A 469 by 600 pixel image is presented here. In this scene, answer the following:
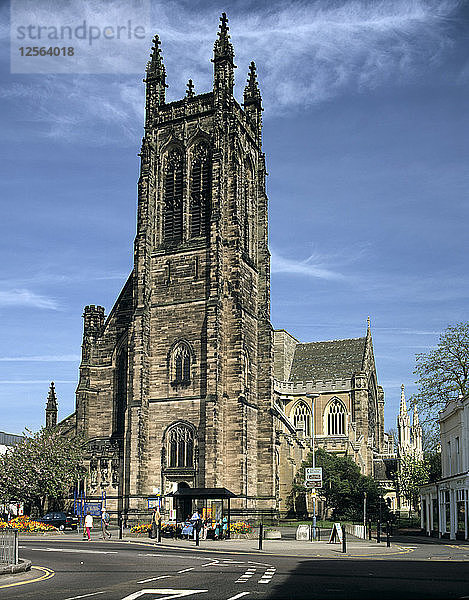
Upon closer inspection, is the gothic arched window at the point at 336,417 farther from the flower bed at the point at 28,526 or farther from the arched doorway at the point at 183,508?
the flower bed at the point at 28,526

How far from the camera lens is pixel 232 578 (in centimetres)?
1758

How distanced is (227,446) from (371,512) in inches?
678

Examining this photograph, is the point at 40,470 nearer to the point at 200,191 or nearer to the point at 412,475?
the point at 200,191

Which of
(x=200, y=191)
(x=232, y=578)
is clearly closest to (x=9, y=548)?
(x=232, y=578)

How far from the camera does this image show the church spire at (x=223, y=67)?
58.8 meters

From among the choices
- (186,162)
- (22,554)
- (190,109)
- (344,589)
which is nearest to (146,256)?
(186,162)

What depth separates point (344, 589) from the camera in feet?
49.1

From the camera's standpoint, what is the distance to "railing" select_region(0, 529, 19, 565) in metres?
19.4

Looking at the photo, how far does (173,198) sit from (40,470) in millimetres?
23492

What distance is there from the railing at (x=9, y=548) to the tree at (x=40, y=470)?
1348 inches

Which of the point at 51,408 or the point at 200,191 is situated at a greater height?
the point at 200,191

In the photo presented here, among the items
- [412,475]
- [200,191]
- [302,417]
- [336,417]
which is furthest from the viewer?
[302,417]

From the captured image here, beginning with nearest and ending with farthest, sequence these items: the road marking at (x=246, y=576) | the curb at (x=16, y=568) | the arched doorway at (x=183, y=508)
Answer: the road marking at (x=246, y=576) → the curb at (x=16, y=568) → the arched doorway at (x=183, y=508)

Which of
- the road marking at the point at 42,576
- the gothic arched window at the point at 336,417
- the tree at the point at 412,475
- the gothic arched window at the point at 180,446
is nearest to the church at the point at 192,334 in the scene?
the gothic arched window at the point at 180,446
